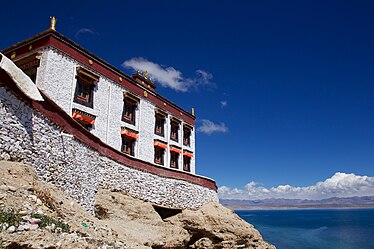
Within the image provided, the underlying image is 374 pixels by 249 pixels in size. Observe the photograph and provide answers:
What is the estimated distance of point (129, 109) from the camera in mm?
25500

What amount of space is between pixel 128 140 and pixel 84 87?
5.62 meters

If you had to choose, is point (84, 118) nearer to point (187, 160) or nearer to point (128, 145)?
point (128, 145)

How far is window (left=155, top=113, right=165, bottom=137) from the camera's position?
93.5 ft

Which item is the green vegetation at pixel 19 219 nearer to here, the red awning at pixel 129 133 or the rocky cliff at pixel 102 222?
the rocky cliff at pixel 102 222

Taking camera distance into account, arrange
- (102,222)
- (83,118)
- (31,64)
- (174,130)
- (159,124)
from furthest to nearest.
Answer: (174,130) < (159,124) < (83,118) < (31,64) < (102,222)

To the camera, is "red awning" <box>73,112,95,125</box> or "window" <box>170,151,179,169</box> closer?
"red awning" <box>73,112,95,125</box>

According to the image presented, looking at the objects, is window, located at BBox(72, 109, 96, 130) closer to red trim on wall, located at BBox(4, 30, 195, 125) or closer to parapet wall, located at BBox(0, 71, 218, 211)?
red trim on wall, located at BBox(4, 30, 195, 125)

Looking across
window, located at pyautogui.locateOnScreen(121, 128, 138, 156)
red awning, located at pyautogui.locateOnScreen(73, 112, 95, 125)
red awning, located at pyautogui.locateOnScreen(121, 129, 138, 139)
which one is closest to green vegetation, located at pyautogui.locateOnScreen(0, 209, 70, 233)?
red awning, located at pyautogui.locateOnScreen(73, 112, 95, 125)

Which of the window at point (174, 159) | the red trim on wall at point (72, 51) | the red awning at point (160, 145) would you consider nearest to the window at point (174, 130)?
the window at point (174, 159)

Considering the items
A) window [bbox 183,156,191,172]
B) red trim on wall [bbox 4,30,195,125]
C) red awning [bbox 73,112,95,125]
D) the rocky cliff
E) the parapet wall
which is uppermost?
red trim on wall [bbox 4,30,195,125]

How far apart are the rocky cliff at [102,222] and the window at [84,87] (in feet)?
25.2

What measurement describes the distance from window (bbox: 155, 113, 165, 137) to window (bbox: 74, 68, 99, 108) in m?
7.72

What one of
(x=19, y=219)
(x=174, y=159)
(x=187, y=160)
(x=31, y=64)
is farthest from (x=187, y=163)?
(x=19, y=219)

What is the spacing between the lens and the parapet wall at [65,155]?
10.5 meters
